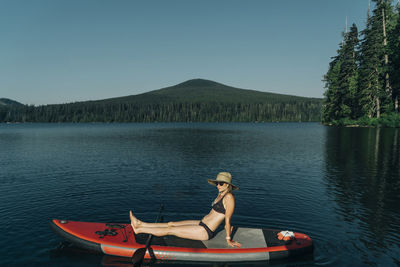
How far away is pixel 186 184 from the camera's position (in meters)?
19.8

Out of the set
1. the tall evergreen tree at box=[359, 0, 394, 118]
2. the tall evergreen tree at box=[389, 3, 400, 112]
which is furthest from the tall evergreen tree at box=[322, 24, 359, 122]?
the tall evergreen tree at box=[389, 3, 400, 112]

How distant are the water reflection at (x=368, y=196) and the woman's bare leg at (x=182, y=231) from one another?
576 cm

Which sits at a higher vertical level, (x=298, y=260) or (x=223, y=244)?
(x=223, y=244)

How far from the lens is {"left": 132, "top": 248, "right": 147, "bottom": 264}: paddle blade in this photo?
8.39 meters

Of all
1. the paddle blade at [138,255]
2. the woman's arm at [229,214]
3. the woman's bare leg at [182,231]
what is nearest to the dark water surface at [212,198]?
the paddle blade at [138,255]

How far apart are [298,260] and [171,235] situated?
4.29 meters

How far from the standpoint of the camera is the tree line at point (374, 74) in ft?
214

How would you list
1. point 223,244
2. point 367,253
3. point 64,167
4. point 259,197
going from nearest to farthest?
point 223,244 < point 367,253 < point 259,197 < point 64,167

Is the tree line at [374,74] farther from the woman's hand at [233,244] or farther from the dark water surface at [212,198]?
the woman's hand at [233,244]

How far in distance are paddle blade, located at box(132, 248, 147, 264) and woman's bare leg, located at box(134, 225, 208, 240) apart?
0.72m

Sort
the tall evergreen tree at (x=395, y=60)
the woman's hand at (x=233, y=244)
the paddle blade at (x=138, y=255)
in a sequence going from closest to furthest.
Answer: the paddle blade at (x=138, y=255) < the woman's hand at (x=233, y=244) < the tall evergreen tree at (x=395, y=60)

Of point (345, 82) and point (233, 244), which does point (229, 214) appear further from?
point (345, 82)

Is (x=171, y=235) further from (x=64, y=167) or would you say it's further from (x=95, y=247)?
(x=64, y=167)

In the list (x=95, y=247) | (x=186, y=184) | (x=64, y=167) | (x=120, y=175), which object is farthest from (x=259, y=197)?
(x=64, y=167)
